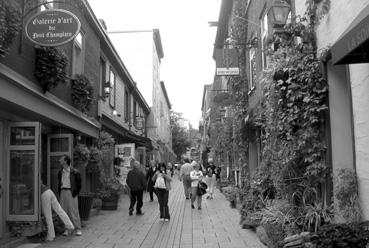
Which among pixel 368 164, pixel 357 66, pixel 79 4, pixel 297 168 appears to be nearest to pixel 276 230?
pixel 297 168

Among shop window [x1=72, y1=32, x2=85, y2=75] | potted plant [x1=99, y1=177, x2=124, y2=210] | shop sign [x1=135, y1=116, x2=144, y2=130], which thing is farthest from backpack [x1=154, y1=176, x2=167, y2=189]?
shop sign [x1=135, y1=116, x2=144, y2=130]

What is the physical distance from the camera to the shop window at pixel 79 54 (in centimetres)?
1478

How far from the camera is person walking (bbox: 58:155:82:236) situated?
10773 millimetres

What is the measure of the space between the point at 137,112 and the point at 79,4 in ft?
63.4

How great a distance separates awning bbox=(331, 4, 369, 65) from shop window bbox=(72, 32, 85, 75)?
1036 cm

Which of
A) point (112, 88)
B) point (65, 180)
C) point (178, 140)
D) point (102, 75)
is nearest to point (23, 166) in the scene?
point (65, 180)

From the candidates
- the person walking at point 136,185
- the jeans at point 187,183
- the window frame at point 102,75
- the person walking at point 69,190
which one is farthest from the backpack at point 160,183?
the window frame at point 102,75

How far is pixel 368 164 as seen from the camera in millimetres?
6512

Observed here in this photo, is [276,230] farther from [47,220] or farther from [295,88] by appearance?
[47,220]

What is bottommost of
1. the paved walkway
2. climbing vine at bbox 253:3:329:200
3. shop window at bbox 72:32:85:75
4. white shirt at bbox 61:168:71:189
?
the paved walkway

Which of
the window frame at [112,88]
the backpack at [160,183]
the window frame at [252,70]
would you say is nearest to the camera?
the backpack at [160,183]

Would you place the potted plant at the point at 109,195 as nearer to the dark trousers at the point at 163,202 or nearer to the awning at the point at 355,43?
the dark trousers at the point at 163,202

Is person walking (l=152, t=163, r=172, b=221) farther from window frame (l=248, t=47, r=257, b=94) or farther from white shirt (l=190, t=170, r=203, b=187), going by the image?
window frame (l=248, t=47, r=257, b=94)

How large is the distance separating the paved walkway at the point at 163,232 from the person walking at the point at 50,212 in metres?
0.23
